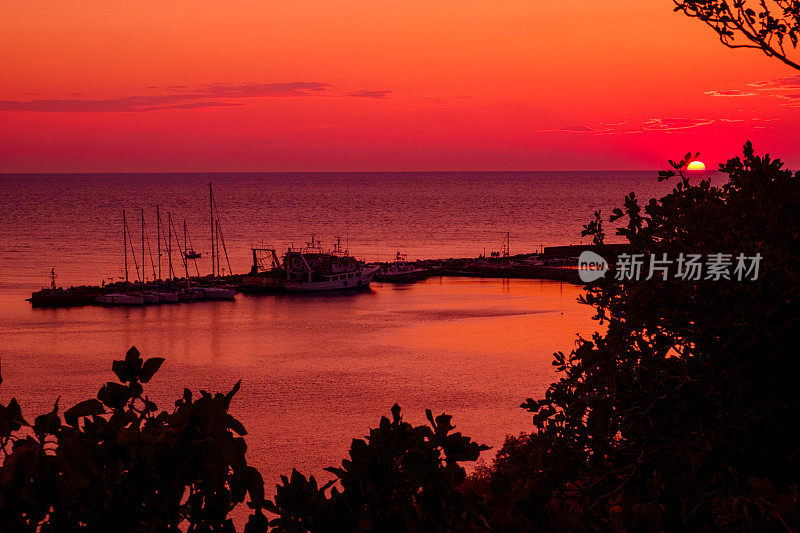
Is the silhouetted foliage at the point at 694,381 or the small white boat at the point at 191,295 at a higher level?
the silhouetted foliage at the point at 694,381

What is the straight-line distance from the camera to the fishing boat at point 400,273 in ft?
319

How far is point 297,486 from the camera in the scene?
461 cm

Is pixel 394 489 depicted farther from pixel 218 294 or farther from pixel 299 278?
pixel 299 278

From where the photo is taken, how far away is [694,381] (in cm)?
798

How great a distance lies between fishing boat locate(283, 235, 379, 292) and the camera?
9012 centimetres

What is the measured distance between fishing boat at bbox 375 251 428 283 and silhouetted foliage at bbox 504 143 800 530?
87.4 m

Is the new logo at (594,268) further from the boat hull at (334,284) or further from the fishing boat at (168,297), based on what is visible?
the boat hull at (334,284)

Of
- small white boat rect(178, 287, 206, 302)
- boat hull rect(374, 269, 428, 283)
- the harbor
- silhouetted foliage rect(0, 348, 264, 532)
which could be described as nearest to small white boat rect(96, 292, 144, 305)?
the harbor

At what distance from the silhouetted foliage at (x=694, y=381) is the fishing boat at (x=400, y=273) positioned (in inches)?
3439

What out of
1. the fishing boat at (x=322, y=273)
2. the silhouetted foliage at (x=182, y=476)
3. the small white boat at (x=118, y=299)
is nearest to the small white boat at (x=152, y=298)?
the small white boat at (x=118, y=299)

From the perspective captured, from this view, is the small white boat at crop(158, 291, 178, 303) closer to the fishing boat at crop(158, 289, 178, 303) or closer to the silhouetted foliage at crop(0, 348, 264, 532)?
the fishing boat at crop(158, 289, 178, 303)

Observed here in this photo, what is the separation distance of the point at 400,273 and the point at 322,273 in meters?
10.3

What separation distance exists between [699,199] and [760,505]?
199 inches

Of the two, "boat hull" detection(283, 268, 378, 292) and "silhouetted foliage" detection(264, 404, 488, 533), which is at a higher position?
"silhouetted foliage" detection(264, 404, 488, 533)
